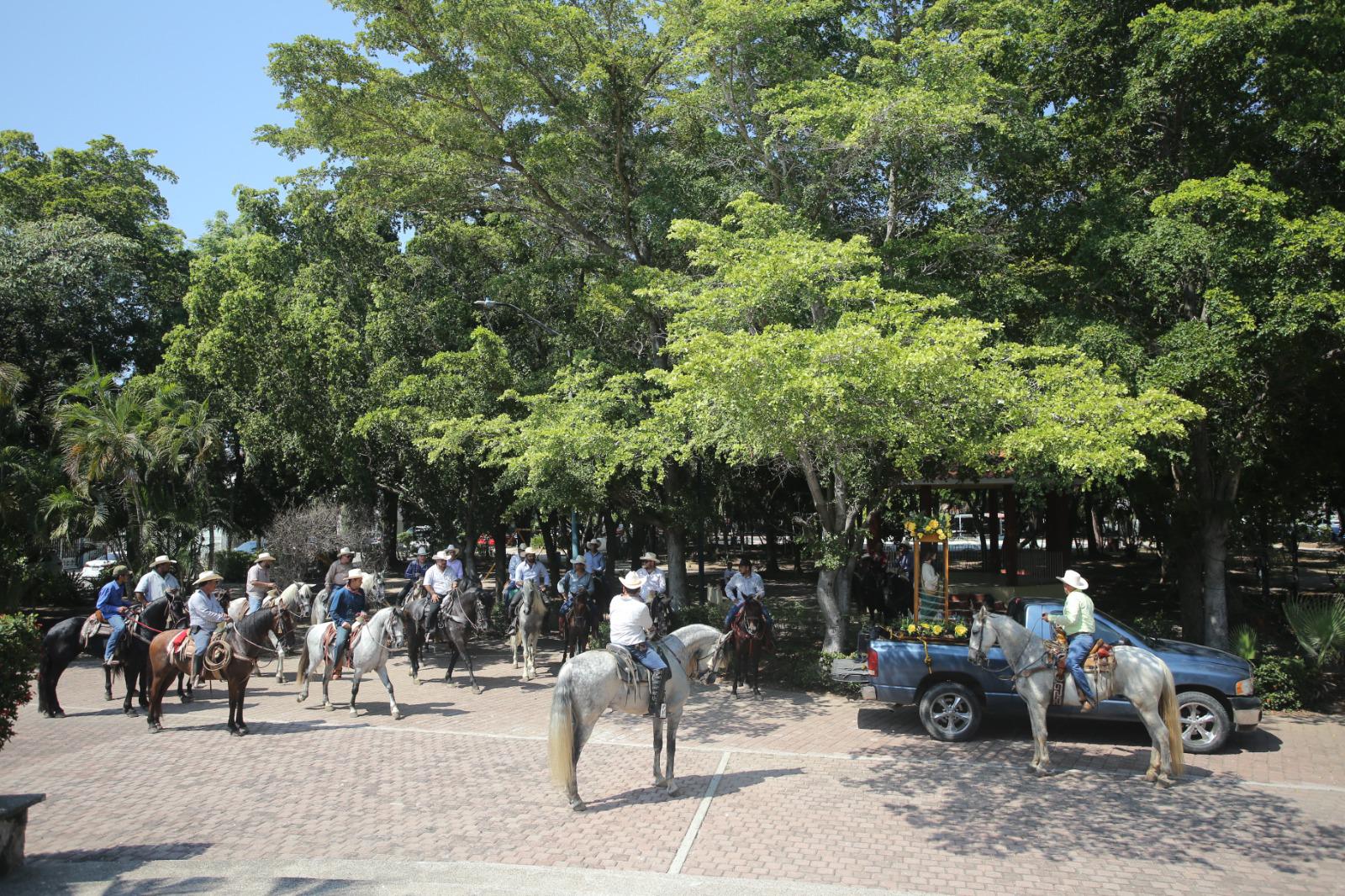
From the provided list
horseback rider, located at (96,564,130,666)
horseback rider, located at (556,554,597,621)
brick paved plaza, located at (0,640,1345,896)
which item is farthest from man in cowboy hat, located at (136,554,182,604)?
horseback rider, located at (556,554,597,621)

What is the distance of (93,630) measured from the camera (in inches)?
494

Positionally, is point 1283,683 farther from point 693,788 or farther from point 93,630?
point 93,630

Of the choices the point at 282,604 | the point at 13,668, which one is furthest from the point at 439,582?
the point at 13,668

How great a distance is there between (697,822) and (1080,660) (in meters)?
4.77

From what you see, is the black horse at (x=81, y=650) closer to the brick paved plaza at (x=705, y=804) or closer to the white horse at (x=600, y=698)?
the brick paved plaza at (x=705, y=804)

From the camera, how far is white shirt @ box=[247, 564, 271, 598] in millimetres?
14154

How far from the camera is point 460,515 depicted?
2291cm

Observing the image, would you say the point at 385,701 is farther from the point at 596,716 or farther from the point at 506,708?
the point at 596,716

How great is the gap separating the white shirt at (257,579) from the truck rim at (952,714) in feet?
33.6

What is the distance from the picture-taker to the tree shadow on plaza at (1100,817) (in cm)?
758

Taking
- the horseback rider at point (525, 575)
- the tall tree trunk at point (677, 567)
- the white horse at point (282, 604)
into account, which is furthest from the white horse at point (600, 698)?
the tall tree trunk at point (677, 567)

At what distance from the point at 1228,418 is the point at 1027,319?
399 centimetres

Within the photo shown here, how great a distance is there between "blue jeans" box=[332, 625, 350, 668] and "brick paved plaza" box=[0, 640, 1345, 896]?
787mm

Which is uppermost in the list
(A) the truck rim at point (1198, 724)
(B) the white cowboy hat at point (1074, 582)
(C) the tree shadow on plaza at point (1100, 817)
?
(B) the white cowboy hat at point (1074, 582)
